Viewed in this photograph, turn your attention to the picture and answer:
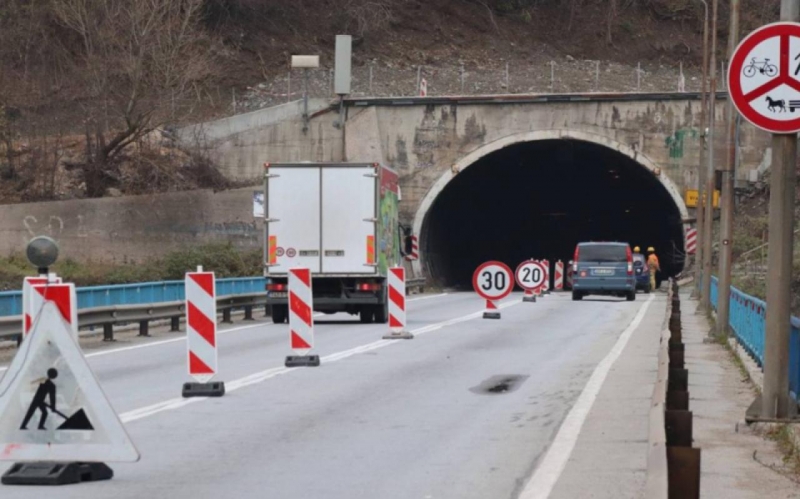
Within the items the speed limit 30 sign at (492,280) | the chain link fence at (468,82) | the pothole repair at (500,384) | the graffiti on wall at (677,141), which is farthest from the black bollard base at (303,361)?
the graffiti on wall at (677,141)

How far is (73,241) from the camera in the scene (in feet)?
160

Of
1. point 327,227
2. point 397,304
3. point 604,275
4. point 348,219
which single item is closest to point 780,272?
point 397,304

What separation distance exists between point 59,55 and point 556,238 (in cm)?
2949

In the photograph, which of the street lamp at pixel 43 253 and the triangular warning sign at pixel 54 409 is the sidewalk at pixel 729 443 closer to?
the triangular warning sign at pixel 54 409

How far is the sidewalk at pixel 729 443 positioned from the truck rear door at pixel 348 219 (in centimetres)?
1099

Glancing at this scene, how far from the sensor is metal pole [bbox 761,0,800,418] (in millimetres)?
12000

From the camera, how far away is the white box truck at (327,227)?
2938 centimetres

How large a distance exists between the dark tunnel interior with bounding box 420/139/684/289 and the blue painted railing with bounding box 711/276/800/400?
3347cm

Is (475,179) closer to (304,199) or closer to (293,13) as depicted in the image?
(293,13)

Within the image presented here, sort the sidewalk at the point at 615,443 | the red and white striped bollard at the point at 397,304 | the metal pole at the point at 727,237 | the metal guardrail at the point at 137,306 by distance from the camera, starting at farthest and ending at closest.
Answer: the metal pole at the point at 727,237 → the red and white striped bollard at the point at 397,304 → the metal guardrail at the point at 137,306 → the sidewalk at the point at 615,443

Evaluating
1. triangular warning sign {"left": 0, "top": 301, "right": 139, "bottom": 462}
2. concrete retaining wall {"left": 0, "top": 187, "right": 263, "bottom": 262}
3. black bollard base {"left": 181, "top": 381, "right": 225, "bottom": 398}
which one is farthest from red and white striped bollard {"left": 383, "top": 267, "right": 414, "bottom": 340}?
concrete retaining wall {"left": 0, "top": 187, "right": 263, "bottom": 262}

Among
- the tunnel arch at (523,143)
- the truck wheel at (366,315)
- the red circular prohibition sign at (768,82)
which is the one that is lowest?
the truck wheel at (366,315)

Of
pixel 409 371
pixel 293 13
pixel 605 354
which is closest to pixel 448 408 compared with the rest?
pixel 409 371

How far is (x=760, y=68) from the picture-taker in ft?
38.4
